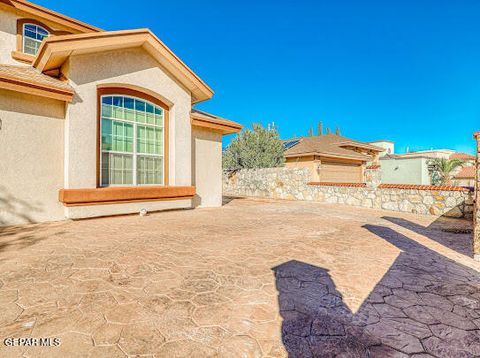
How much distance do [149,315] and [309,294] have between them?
6.39ft

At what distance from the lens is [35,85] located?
674cm

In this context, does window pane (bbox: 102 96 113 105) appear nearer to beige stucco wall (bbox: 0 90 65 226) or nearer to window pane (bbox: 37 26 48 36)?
beige stucco wall (bbox: 0 90 65 226)

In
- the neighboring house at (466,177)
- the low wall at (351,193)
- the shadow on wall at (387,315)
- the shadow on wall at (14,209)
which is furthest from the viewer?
the neighboring house at (466,177)

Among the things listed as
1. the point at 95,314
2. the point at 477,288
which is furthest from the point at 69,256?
the point at 477,288

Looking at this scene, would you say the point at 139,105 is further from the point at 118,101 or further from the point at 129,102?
the point at 118,101

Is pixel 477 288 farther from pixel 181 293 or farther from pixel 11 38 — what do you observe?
pixel 11 38

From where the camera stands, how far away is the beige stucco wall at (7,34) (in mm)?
9672

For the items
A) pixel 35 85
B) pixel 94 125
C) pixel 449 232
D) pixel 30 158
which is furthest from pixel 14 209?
pixel 449 232

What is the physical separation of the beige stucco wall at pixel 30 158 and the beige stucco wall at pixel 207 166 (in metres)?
4.92

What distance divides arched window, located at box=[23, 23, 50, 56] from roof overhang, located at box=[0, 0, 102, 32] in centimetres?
55

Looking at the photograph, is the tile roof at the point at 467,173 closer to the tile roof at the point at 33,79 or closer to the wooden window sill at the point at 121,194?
the wooden window sill at the point at 121,194

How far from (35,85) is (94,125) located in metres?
1.69

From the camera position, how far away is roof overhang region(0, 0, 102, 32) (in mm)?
9820

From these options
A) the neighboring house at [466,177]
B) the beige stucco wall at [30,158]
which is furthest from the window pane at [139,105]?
the neighboring house at [466,177]
